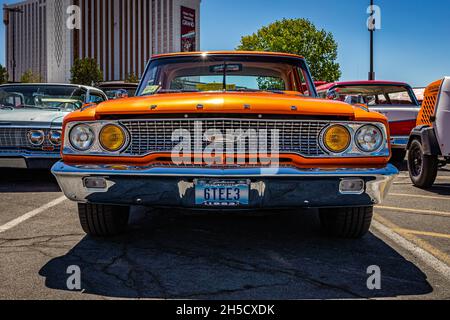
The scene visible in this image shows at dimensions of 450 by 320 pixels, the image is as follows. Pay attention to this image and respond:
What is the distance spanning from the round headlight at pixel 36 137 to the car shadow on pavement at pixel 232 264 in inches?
110

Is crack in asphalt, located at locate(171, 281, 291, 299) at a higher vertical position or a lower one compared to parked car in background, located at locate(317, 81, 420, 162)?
lower

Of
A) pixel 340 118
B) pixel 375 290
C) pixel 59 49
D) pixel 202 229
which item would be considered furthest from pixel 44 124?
pixel 59 49

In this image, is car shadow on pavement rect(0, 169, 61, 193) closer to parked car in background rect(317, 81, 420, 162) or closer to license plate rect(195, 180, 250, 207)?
license plate rect(195, 180, 250, 207)

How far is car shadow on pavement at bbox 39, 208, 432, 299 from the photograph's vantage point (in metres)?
2.86

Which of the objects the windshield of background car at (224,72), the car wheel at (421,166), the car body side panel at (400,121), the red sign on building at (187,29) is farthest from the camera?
the red sign on building at (187,29)

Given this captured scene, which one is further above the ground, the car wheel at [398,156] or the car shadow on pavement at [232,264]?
the car wheel at [398,156]

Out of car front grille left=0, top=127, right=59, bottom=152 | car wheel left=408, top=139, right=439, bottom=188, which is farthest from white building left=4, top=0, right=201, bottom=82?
car wheel left=408, top=139, right=439, bottom=188

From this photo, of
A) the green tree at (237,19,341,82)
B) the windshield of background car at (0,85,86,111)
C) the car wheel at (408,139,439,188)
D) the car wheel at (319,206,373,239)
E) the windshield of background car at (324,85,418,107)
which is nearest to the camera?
the car wheel at (319,206,373,239)

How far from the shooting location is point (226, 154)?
3.25 m

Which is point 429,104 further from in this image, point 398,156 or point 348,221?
point 398,156

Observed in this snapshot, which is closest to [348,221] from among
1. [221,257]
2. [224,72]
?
[221,257]

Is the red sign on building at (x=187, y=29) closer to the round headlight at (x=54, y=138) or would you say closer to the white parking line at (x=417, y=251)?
the round headlight at (x=54, y=138)

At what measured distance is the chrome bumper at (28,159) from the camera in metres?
6.59

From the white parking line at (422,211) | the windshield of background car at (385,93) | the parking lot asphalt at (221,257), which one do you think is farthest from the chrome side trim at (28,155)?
the windshield of background car at (385,93)
